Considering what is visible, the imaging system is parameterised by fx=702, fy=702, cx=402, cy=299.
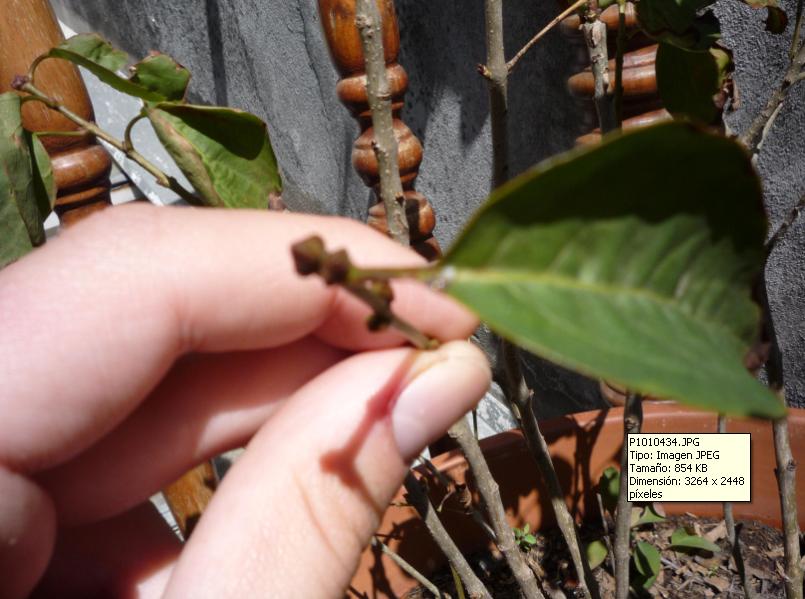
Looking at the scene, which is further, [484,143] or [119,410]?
[484,143]

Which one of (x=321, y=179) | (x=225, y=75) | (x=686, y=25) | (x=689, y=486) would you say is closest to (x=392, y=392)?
(x=686, y=25)

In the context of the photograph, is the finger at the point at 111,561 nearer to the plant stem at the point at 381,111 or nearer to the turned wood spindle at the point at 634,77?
the plant stem at the point at 381,111

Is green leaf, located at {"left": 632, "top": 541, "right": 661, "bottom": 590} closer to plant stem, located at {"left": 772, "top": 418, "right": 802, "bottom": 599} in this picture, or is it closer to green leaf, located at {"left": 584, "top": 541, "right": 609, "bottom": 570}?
green leaf, located at {"left": 584, "top": 541, "right": 609, "bottom": 570}

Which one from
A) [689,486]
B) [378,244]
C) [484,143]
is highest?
[378,244]

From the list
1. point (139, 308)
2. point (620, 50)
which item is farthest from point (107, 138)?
point (620, 50)

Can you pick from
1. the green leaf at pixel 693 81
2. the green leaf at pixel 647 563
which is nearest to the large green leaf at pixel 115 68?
the green leaf at pixel 693 81

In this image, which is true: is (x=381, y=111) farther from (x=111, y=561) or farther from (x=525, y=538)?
(x=525, y=538)

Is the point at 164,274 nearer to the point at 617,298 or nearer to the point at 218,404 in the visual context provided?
the point at 218,404
